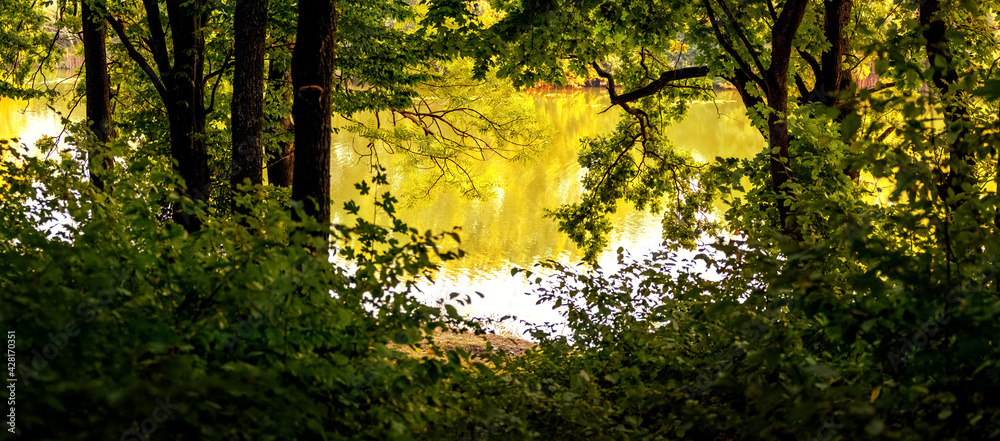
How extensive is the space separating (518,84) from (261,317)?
8.34 meters

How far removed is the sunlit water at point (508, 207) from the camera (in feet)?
59.9

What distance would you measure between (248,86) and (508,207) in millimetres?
18357

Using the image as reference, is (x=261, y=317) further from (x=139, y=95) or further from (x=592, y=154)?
(x=139, y=95)

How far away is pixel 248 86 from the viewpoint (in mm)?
8281

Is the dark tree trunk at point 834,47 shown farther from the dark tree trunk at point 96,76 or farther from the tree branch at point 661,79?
the dark tree trunk at point 96,76

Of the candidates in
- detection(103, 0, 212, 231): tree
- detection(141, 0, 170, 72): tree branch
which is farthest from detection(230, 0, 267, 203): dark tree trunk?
detection(141, 0, 170, 72): tree branch

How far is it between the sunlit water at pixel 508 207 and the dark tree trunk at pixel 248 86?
23.8ft

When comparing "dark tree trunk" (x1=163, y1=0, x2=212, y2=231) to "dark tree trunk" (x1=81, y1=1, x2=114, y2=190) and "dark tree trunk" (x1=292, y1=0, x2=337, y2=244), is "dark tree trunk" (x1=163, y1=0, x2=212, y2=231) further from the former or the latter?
"dark tree trunk" (x1=292, y1=0, x2=337, y2=244)

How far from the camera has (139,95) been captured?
1415 cm

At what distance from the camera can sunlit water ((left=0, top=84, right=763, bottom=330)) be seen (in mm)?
18266

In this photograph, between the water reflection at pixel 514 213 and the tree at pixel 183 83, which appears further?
the water reflection at pixel 514 213

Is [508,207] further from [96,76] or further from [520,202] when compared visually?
[96,76]

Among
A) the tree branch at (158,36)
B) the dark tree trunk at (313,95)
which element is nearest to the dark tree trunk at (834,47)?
the dark tree trunk at (313,95)

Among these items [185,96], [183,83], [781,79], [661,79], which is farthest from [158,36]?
[781,79]
